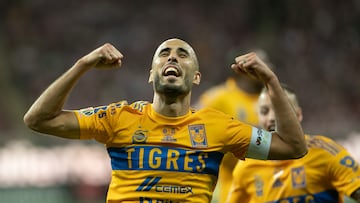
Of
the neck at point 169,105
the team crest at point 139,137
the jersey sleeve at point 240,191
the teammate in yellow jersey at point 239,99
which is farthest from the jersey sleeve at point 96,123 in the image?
the teammate in yellow jersey at point 239,99

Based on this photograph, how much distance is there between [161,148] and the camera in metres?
3.86

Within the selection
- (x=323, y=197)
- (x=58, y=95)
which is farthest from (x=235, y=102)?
(x=58, y=95)

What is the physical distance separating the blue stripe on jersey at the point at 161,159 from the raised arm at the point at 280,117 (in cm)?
35

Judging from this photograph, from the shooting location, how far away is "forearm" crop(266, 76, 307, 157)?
390cm

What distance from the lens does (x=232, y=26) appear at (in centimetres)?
1562

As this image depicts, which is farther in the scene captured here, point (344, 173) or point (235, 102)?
point (235, 102)

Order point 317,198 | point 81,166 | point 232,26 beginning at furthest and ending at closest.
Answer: point 232,26
point 81,166
point 317,198

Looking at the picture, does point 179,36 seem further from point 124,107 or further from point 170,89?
point 170,89

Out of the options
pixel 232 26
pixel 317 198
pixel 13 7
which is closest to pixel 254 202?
pixel 317 198

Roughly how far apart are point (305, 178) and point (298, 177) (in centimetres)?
6

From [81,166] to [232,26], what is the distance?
533cm

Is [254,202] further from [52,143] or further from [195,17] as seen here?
[195,17]

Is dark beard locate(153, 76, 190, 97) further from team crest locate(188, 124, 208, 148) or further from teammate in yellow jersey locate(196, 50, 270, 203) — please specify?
teammate in yellow jersey locate(196, 50, 270, 203)

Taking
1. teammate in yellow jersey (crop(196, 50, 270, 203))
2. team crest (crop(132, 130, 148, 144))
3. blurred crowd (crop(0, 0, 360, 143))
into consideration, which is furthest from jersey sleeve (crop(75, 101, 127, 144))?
blurred crowd (crop(0, 0, 360, 143))
